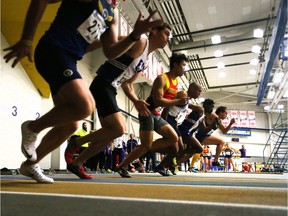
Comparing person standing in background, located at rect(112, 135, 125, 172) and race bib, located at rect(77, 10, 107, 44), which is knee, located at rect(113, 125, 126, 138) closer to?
race bib, located at rect(77, 10, 107, 44)

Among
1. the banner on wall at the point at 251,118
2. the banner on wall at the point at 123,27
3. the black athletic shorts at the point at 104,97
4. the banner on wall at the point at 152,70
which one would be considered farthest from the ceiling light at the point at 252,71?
the black athletic shorts at the point at 104,97

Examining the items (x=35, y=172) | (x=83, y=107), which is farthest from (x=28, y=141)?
(x=83, y=107)

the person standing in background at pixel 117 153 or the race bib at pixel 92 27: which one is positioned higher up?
the race bib at pixel 92 27

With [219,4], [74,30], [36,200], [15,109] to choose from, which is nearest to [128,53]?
[74,30]

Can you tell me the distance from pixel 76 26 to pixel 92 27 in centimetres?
10

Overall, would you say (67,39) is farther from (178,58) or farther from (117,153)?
(117,153)

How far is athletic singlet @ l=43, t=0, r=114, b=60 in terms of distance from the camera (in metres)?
1.82

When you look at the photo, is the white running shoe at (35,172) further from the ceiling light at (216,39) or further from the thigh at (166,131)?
the ceiling light at (216,39)

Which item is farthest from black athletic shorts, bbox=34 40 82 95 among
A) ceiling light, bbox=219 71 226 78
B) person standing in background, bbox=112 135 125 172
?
ceiling light, bbox=219 71 226 78

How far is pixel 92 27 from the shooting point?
1902mm

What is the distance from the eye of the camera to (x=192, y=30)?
11.1 metres

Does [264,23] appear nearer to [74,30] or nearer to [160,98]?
[160,98]

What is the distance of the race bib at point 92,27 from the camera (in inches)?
73.9

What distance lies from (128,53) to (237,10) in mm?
8052
